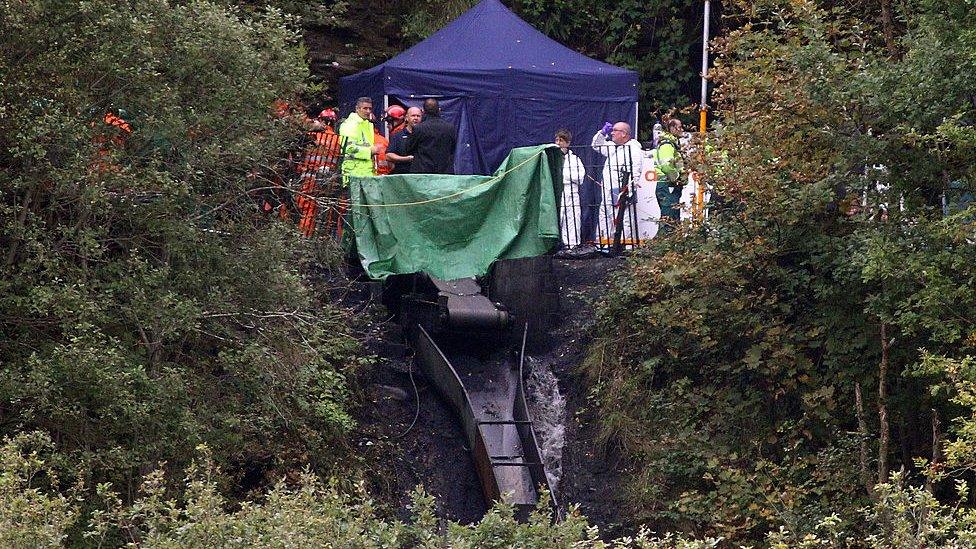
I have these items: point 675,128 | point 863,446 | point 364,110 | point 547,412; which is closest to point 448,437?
point 547,412

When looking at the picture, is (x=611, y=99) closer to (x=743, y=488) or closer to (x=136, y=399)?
(x=743, y=488)

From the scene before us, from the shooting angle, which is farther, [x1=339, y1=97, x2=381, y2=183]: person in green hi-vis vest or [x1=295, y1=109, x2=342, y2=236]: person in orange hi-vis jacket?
[x1=339, y1=97, x2=381, y2=183]: person in green hi-vis vest

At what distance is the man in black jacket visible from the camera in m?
15.2

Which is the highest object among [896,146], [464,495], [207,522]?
[896,146]

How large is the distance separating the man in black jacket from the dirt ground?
177 cm

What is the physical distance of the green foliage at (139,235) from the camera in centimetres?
963

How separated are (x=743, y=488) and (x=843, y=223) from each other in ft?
8.12

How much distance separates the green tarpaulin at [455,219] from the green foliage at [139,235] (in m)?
2.94

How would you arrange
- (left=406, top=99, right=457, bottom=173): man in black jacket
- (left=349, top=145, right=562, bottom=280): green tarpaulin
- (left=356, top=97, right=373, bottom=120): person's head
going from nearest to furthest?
(left=349, top=145, right=562, bottom=280): green tarpaulin → (left=406, top=99, right=457, bottom=173): man in black jacket → (left=356, top=97, right=373, bottom=120): person's head

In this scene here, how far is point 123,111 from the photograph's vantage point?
1022 cm

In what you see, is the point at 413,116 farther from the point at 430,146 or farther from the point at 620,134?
the point at 620,134

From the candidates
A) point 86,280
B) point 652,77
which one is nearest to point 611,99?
point 652,77

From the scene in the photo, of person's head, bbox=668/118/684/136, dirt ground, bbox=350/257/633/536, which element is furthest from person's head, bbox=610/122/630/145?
dirt ground, bbox=350/257/633/536

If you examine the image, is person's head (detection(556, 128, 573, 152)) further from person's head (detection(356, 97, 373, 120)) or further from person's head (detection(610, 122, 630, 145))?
person's head (detection(356, 97, 373, 120))
